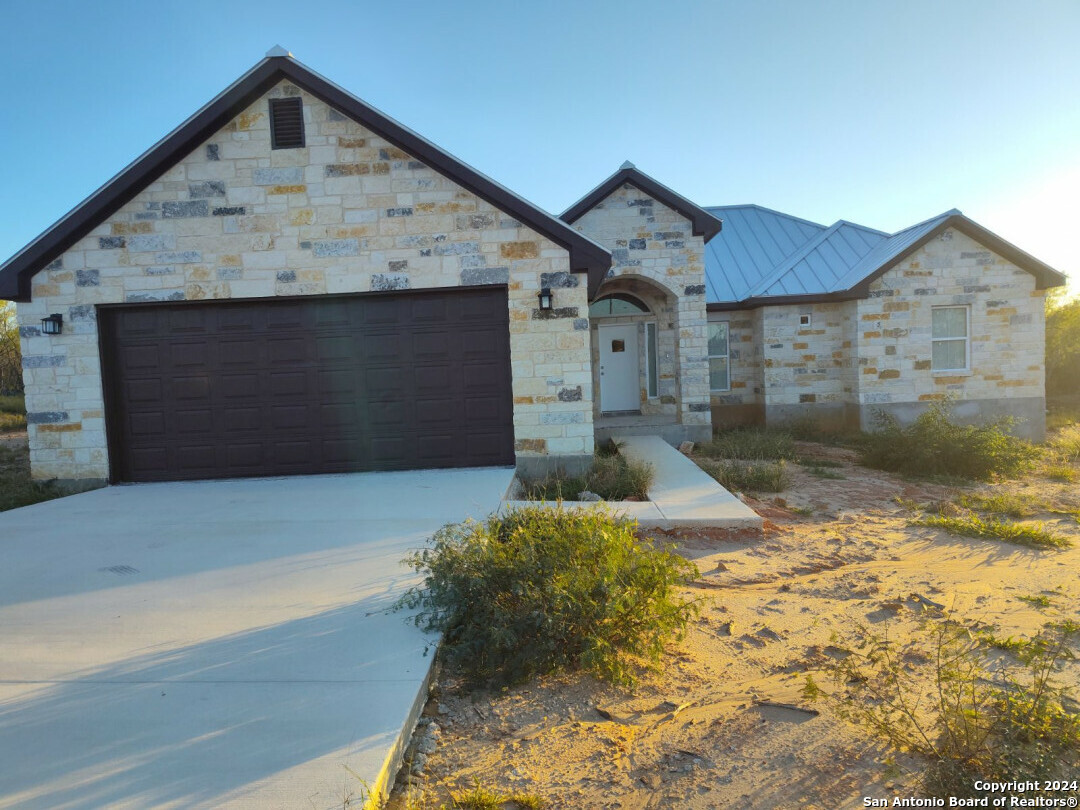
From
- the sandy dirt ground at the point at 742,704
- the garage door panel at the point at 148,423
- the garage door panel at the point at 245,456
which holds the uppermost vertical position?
the garage door panel at the point at 148,423

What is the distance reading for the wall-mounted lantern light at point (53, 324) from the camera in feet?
28.0

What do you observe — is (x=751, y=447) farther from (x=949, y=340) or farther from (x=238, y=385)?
(x=238, y=385)

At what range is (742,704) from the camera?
130 inches

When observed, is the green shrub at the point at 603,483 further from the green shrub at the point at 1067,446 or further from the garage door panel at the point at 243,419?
the green shrub at the point at 1067,446

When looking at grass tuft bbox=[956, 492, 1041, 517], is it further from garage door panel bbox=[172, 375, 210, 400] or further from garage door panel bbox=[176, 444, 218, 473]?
garage door panel bbox=[172, 375, 210, 400]

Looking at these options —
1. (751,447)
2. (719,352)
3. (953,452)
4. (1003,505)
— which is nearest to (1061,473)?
(953,452)

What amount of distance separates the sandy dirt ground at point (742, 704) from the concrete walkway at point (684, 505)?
1.33 feet

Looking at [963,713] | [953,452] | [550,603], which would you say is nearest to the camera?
[963,713]

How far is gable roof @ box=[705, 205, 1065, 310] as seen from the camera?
1362 centimetres

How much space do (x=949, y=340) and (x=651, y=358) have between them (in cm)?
654

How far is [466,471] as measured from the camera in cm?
880

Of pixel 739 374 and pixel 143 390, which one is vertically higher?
pixel 143 390

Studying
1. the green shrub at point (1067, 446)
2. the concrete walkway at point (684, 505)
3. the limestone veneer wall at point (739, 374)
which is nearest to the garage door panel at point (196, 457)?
the concrete walkway at point (684, 505)

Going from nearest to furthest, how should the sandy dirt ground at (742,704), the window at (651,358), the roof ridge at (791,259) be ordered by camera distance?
1. the sandy dirt ground at (742,704)
2. the roof ridge at (791,259)
3. the window at (651,358)
